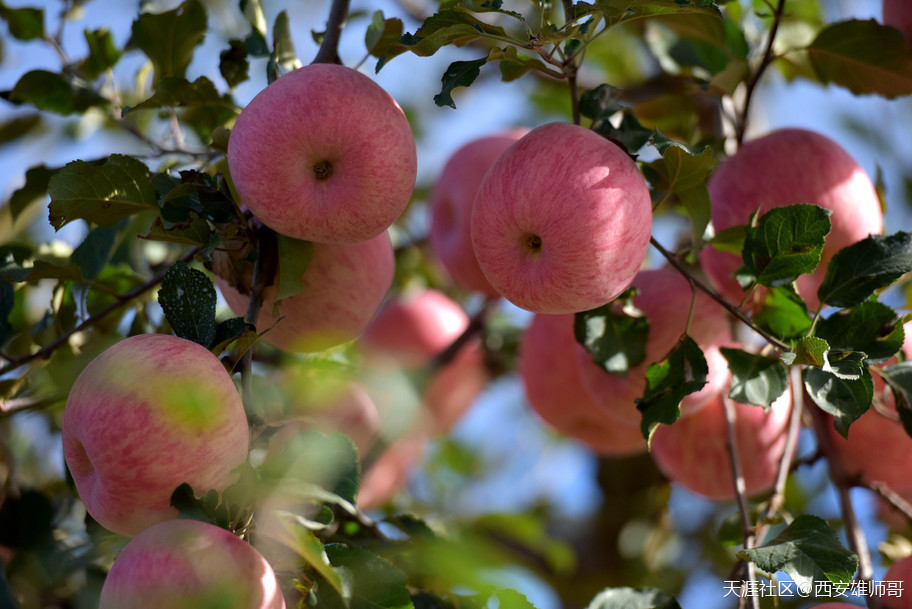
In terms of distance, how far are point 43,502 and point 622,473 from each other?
1.29m

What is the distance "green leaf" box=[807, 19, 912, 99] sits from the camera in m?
1.20

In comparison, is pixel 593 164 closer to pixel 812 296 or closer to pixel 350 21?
pixel 812 296

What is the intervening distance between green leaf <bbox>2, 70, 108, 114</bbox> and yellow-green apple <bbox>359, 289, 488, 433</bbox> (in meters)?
0.85

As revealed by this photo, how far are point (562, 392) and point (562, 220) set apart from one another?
70 centimetres

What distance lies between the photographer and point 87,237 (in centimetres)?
120

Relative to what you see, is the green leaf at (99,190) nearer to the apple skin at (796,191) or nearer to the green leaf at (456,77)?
the green leaf at (456,77)

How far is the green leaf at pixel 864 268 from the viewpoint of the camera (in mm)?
924

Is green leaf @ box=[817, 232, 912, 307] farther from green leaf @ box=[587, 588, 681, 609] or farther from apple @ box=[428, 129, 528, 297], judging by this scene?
apple @ box=[428, 129, 528, 297]

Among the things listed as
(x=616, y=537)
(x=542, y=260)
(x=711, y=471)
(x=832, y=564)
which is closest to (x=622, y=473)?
(x=616, y=537)

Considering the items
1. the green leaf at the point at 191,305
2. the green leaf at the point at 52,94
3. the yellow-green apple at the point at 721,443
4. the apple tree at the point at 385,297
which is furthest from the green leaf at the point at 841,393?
the green leaf at the point at 52,94

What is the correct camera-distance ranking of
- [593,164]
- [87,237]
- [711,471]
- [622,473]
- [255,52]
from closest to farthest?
[593,164], [255,52], [87,237], [711,471], [622,473]

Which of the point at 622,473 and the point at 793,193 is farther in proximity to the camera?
the point at 622,473

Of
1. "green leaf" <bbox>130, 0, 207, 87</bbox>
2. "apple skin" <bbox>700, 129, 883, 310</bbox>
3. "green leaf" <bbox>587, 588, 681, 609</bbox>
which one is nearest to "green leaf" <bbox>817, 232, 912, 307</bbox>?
"apple skin" <bbox>700, 129, 883, 310</bbox>

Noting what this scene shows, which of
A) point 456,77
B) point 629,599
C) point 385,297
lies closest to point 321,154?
point 456,77
